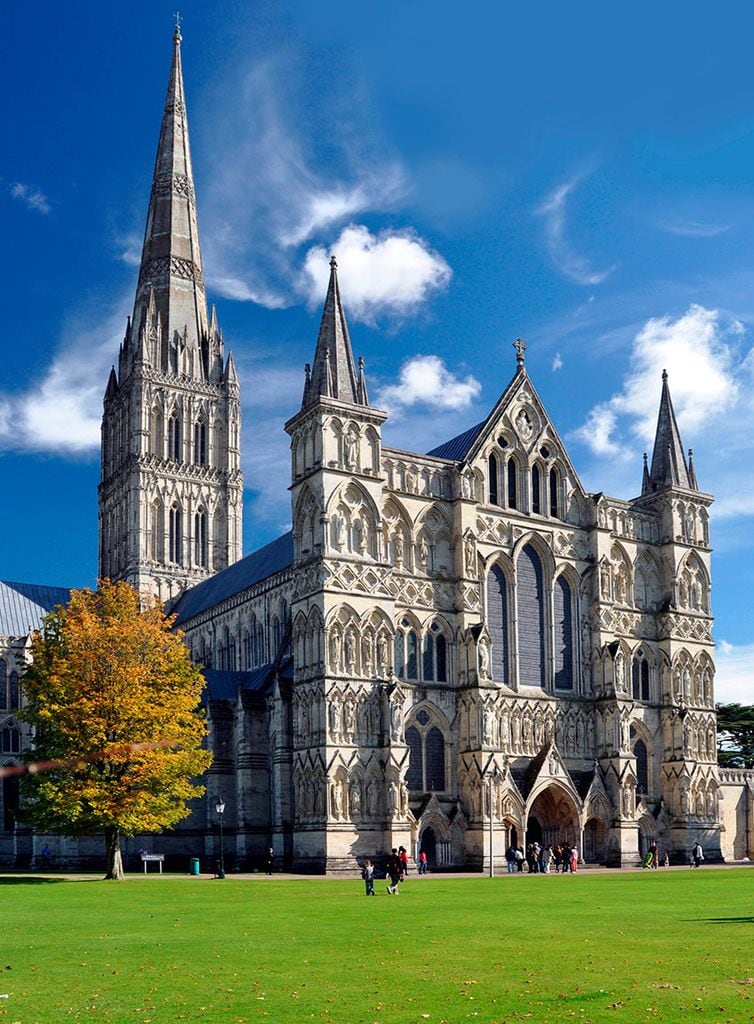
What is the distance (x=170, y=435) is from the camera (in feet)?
297

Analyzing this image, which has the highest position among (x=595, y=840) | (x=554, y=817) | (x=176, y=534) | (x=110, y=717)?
Result: (x=176, y=534)

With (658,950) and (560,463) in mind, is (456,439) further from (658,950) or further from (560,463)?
(658,950)

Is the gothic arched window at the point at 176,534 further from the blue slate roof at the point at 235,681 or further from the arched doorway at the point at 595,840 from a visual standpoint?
the arched doorway at the point at 595,840

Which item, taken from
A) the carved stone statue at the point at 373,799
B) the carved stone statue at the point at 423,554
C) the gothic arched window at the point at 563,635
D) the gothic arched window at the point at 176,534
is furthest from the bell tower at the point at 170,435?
the carved stone statue at the point at 373,799

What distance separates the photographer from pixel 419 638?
5706 cm

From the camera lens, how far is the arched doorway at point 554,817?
58438 millimetres

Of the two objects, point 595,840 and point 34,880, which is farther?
point 595,840

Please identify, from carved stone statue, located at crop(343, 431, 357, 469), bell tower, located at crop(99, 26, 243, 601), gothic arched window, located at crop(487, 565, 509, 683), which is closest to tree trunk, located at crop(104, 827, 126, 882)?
carved stone statue, located at crop(343, 431, 357, 469)

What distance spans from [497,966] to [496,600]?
1687 inches

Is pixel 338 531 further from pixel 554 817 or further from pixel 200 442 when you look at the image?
pixel 200 442

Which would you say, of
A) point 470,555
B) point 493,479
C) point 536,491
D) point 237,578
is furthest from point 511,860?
point 237,578

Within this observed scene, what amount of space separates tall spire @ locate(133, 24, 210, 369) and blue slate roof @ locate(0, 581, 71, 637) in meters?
20.6

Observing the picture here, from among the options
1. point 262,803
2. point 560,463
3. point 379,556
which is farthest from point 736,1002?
point 560,463

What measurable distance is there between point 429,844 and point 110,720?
56.1ft
